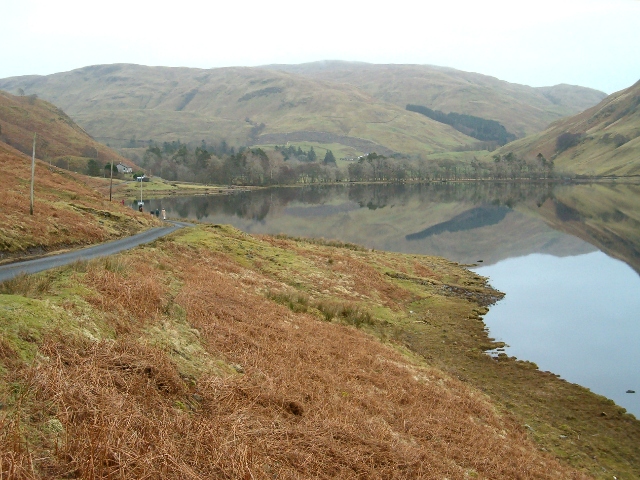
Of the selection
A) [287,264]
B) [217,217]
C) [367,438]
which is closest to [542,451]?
[367,438]

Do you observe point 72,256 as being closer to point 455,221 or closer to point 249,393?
point 249,393

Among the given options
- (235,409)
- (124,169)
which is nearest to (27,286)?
(235,409)

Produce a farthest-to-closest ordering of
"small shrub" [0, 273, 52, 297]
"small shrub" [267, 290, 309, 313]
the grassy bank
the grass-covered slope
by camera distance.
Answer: the grass-covered slope, "small shrub" [267, 290, 309, 313], "small shrub" [0, 273, 52, 297], the grassy bank

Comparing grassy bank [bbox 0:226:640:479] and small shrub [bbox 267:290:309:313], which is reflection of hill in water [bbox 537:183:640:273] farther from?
small shrub [bbox 267:290:309:313]

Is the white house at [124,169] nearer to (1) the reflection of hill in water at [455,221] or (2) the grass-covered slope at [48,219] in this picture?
(1) the reflection of hill in water at [455,221]

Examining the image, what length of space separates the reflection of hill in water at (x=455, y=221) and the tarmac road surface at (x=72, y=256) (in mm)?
41303

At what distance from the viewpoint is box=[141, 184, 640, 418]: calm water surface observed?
98.9ft

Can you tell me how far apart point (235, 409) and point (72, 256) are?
66.8ft

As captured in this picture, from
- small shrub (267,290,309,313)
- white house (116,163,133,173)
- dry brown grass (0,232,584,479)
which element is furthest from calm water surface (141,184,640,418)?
white house (116,163,133,173)

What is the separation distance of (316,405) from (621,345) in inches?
1068

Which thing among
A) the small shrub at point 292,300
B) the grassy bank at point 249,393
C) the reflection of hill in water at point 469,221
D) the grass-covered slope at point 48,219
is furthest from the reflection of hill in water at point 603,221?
the grass-covered slope at point 48,219

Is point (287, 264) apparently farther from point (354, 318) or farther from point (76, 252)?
point (76, 252)

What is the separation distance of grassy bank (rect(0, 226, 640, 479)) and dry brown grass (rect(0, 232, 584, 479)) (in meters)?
0.04

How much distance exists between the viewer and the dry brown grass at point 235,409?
300 inches
